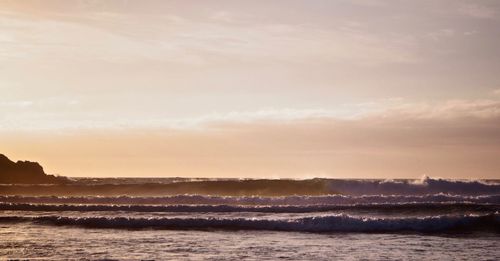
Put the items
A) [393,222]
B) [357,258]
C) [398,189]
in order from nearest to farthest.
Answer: [357,258] < [393,222] < [398,189]

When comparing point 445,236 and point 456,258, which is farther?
point 445,236

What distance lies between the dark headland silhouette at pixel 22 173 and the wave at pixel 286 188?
355 inches

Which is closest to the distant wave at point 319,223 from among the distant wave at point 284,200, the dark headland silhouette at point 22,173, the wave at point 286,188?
the distant wave at point 284,200

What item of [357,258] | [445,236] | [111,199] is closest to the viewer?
[357,258]

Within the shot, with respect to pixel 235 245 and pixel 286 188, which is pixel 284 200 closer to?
pixel 286 188

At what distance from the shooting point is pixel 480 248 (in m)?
17.5

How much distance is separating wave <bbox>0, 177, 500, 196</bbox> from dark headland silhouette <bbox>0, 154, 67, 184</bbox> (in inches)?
355

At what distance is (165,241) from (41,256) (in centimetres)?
418

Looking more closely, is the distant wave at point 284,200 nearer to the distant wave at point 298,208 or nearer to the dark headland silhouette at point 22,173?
the distant wave at point 298,208

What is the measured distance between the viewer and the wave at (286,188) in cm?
4575

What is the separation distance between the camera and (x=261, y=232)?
69.2 feet

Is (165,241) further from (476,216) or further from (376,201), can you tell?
(376,201)

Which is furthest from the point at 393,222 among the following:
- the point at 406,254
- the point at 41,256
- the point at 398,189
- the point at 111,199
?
the point at 398,189

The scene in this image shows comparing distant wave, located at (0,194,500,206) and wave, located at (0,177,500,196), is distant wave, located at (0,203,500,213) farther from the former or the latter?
wave, located at (0,177,500,196)
